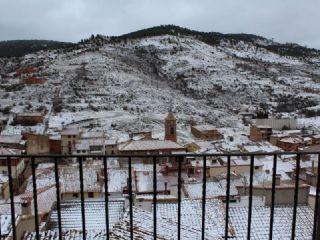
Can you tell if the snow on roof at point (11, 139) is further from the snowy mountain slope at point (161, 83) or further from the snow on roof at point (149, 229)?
the snow on roof at point (149, 229)

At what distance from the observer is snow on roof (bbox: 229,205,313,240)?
911 cm

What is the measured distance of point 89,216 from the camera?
10828 mm

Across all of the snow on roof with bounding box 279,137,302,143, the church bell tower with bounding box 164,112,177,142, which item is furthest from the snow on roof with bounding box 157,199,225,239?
the snow on roof with bounding box 279,137,302,143

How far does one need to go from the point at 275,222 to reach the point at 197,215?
2.07 meters

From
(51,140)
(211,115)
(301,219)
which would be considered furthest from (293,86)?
(301,219)

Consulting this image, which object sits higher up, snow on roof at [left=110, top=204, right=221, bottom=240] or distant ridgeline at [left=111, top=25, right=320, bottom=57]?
distant ridgeline at [left=111, top=25, right=320, bottom=57]

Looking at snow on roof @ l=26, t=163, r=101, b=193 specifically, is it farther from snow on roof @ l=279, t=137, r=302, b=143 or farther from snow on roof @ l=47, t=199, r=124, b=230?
snow on roof @ l=279, t=137, r=302, b=143

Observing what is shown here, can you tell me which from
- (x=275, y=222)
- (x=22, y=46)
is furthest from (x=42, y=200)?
(x=22, y=46)

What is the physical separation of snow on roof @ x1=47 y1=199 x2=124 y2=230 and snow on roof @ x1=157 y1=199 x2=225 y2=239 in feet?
4.25

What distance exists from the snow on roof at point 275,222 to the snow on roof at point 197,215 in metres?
0.39

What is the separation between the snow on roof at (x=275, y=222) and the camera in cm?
911

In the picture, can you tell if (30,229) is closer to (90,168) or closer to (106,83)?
(90,168)

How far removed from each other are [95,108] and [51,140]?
14.9m

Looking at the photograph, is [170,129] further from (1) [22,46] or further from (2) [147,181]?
(1) [22,46]
